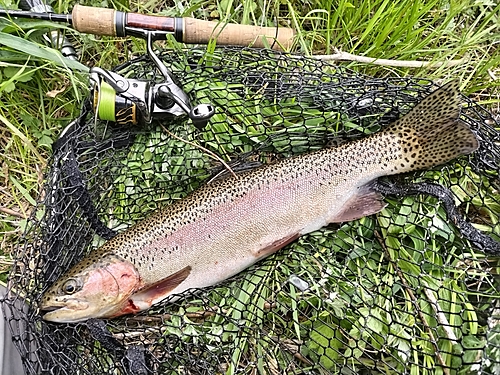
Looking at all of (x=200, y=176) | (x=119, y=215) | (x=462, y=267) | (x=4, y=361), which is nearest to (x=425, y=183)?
(x=462, y=267)

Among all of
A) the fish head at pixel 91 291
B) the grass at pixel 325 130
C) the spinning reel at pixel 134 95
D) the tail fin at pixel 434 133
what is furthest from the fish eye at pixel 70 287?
the tail fin at pixel 434 133

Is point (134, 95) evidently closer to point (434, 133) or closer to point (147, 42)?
point (147, 42)

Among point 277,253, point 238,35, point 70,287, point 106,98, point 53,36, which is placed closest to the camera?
point 70,287

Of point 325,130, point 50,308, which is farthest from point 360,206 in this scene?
point 50,308

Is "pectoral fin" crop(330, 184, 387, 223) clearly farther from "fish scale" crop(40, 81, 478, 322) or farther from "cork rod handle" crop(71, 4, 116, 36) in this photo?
"cork rod handle" crop(71, 4, 116, 36)

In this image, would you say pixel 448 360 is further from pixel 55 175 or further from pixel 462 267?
pixel 55 175

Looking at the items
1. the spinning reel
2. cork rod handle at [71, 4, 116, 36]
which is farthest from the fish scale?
cork rod handle at [71, 4, 116, 36]
